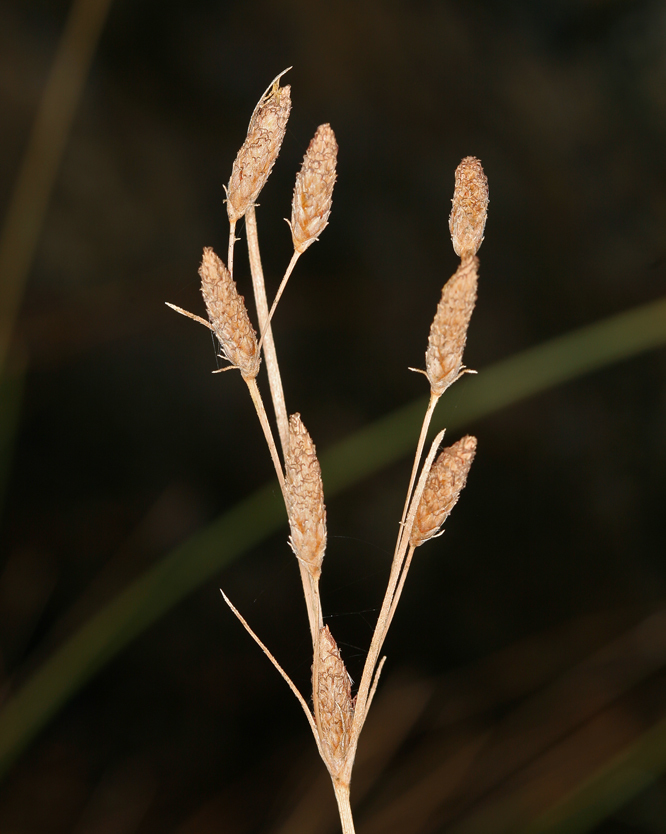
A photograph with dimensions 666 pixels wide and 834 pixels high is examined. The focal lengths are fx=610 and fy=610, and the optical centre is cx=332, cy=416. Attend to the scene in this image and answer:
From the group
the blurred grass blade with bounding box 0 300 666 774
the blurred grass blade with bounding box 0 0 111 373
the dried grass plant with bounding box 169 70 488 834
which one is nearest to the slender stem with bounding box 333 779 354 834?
the dried grass plant with bounding box 169 70 488 834

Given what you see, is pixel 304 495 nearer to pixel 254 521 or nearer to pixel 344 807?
pixel 344 807

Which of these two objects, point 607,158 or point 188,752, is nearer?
point 188,752

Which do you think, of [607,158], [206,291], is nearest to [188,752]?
[206,291]

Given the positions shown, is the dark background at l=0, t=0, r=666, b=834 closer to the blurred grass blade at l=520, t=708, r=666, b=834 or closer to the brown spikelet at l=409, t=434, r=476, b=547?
the blurred grass blade at l=520, t=708, r=666, b=834

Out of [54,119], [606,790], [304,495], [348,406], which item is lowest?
[606,790]

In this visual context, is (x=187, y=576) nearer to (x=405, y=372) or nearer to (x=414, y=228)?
(x=405, y=372)

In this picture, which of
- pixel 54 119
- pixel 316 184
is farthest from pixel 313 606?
pixel 54 119

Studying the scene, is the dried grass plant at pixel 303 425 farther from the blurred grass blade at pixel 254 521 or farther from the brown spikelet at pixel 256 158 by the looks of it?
the blurred grass blade at pixel 254 521
